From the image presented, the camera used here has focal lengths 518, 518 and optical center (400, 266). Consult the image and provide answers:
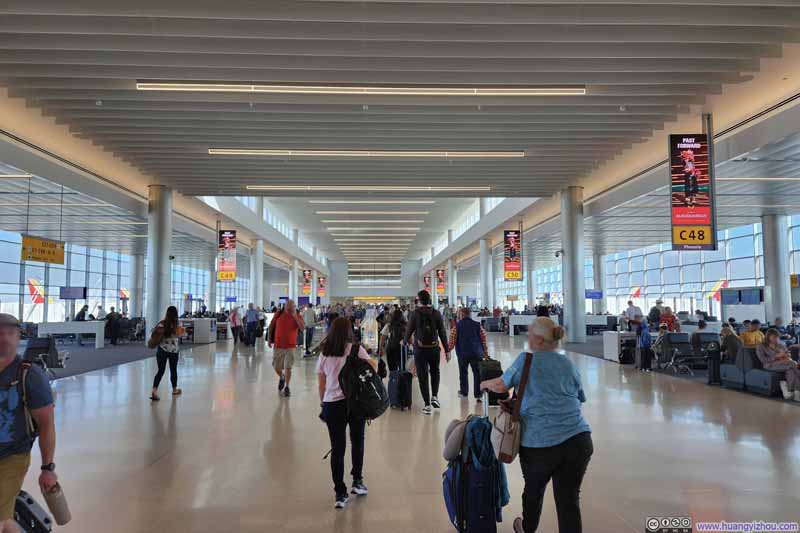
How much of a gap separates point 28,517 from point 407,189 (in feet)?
58.1

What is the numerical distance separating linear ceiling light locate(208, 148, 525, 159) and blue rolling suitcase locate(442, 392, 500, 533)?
11954 mm

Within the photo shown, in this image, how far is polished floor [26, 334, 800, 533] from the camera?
398 centimetres

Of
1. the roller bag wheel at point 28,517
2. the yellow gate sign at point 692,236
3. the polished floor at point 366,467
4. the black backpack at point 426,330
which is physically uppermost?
the yellow gate sign at point 692,236

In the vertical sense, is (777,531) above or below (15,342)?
below

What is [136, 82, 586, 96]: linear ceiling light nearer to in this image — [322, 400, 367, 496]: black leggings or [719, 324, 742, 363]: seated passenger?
[719, 324, 742, 363]: seated passenger

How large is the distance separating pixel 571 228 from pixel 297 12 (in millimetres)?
14390

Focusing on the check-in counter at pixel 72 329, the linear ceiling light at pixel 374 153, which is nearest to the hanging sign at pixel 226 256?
the check-in counter at pixel 72 329

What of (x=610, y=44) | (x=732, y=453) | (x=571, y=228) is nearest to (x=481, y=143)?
(x=610, y=44)

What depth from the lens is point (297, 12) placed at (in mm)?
7406

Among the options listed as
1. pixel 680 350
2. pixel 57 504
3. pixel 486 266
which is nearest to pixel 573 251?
pixel 680 350

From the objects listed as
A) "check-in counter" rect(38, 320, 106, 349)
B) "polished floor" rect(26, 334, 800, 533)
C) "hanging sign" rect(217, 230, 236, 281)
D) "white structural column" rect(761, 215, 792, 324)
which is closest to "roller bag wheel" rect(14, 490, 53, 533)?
"polished floor" rect(26, 334, 800, 533)

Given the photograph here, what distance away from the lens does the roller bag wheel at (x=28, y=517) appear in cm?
265

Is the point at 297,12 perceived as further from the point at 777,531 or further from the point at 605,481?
the point at 777,531

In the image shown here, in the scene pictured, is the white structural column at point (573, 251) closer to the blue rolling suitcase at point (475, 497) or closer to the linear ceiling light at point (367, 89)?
the linear ceiling light at point (367, 89)
